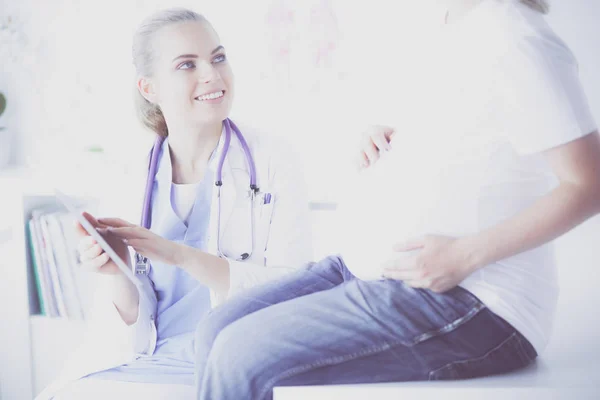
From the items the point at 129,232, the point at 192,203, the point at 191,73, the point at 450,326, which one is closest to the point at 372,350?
the point at 450,326

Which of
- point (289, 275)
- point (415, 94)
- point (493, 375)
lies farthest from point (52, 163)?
point (493, 375)

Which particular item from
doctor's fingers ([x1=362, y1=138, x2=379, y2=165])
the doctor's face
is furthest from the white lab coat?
doctor's fingers ([x1=362, y1=138, x2=379, y2=165])

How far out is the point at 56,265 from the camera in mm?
2035

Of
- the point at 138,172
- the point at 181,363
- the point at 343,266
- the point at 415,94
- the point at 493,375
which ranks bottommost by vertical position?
the point at 181,363

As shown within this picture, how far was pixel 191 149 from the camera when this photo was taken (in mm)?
1578

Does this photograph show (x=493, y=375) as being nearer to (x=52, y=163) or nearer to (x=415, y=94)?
(x=415, y=94)

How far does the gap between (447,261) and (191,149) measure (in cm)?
85

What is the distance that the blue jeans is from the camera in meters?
0.96

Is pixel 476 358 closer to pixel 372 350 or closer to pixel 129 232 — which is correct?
pixel 372 350

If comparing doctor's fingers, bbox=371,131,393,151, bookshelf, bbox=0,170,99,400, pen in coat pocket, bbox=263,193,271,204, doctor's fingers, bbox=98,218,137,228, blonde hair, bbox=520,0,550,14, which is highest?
blonde hair, bbox=520,0,550,14

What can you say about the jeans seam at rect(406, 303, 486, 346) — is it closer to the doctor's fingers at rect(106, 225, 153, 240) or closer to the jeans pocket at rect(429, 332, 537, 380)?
the jeans pocket at rect(429, 332, 537, 380)

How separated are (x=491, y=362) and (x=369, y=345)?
0.21 m

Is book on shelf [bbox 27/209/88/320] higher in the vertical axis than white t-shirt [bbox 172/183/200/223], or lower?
lower

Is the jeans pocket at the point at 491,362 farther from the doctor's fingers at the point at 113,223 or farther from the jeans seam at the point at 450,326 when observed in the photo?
the doctor's fingers at the point at 113,223
